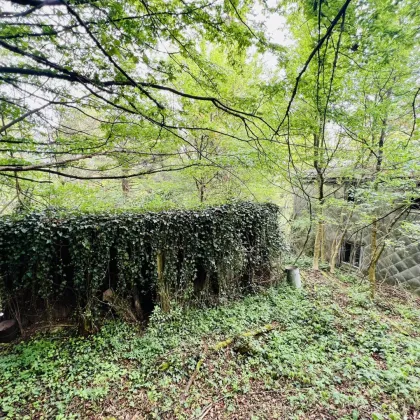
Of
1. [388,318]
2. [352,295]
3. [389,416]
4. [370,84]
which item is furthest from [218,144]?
[389,416]

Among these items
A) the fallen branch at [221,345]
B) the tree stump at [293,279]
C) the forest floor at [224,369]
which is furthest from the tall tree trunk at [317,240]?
the fallen branch at [221,345]

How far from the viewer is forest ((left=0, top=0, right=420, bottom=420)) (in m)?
1.94

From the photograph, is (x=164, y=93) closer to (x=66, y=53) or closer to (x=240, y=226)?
(x=66, y=53)

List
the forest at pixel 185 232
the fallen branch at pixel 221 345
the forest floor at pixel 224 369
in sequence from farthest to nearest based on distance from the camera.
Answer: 1. the fallen branch at pixel 221 345
2. the forest floor at pixel 224 369
3. the forest at pixel 185 232

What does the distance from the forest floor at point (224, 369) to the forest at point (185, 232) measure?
2 cm

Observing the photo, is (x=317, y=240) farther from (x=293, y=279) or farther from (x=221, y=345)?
(x=221, y=345)

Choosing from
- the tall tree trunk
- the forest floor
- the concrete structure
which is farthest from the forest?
the tall tree trunk

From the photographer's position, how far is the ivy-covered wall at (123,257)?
300 cm

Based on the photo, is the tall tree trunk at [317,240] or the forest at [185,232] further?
the tall tree trunk at [317,240]

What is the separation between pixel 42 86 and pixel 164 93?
6.56 ft

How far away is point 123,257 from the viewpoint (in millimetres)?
3420

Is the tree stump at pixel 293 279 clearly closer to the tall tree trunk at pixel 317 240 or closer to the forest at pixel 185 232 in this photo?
the forest at pixel 185 232

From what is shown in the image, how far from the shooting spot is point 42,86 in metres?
2.29

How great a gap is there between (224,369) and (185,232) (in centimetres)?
211
